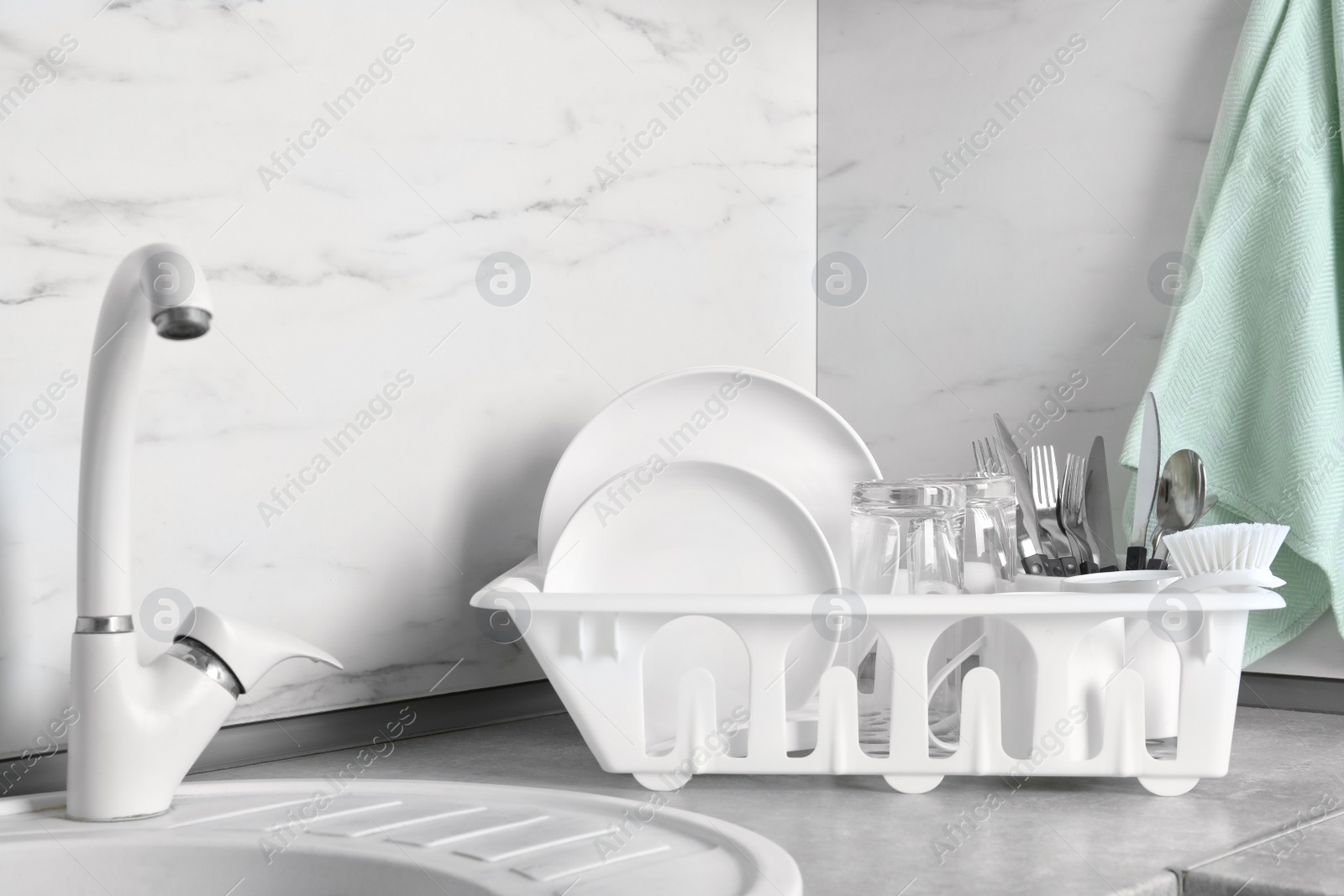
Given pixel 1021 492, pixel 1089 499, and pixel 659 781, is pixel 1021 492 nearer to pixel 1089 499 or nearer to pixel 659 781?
pixel 1089 499

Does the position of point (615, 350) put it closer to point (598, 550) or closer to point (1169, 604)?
point (598, 550)

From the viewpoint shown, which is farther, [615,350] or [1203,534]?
[615,350]

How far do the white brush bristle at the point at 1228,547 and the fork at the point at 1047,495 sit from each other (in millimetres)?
105

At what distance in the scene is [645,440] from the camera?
0.94 m

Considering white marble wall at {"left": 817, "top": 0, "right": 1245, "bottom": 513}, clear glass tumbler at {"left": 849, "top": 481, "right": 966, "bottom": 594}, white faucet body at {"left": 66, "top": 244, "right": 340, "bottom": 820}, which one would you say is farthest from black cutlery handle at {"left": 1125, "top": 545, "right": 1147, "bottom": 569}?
white faucet body at {"left": 66, "top": 244, "right": 340, "bottom": 820}

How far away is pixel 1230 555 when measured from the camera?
29.2 inches

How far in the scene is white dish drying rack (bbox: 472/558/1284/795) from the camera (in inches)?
27.8

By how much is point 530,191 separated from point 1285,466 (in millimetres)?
674

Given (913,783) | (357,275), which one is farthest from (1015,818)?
(357,275)

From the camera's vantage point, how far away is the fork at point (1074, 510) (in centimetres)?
86

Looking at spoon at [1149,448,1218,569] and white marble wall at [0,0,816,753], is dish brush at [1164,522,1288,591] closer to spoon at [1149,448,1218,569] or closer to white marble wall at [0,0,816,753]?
spoon at [1149,448,1218,569]

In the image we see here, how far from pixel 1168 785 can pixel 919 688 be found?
17 centimetres

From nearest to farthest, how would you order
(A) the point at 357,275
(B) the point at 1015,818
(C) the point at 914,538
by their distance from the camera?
1. (B) the point at 1015,818
2. (C) the point at 914,538
3. (A) the point at 357,275

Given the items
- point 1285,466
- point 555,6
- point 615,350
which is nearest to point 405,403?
point 615,350
